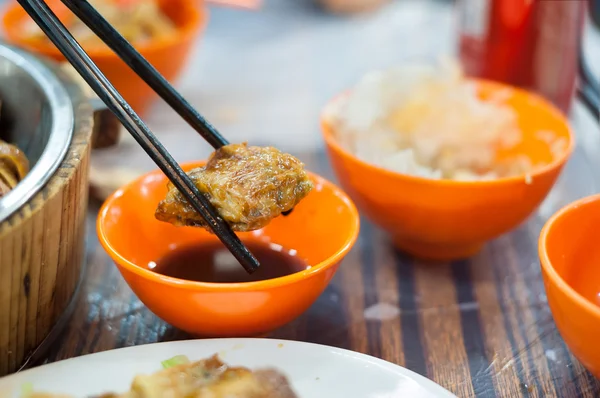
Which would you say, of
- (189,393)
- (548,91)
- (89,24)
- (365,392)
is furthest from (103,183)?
(548,91)

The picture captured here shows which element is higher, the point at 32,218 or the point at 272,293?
the point at 32,218

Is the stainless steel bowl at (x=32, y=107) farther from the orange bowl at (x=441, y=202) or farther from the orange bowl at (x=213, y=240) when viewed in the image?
the orange bowl at (x=441, y=202)

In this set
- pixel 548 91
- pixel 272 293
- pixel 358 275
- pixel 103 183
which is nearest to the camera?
pixel 272 293

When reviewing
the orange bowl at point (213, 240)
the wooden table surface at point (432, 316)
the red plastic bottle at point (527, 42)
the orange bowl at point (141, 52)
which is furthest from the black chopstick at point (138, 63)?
the red plastic bottle at point (527, 42)

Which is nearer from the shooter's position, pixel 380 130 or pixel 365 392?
pixel 365 392

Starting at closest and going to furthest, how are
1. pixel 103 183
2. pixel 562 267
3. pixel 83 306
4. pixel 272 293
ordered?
1. pixel 272 293
2. pixel 562 267
3. pixel 83 306
4. pixel 103 183

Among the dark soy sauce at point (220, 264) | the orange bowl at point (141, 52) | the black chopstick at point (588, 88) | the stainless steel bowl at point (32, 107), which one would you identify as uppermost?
the stainless steel bowl at point (32, 107)

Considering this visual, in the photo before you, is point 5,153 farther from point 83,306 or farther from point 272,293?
point 272,293
